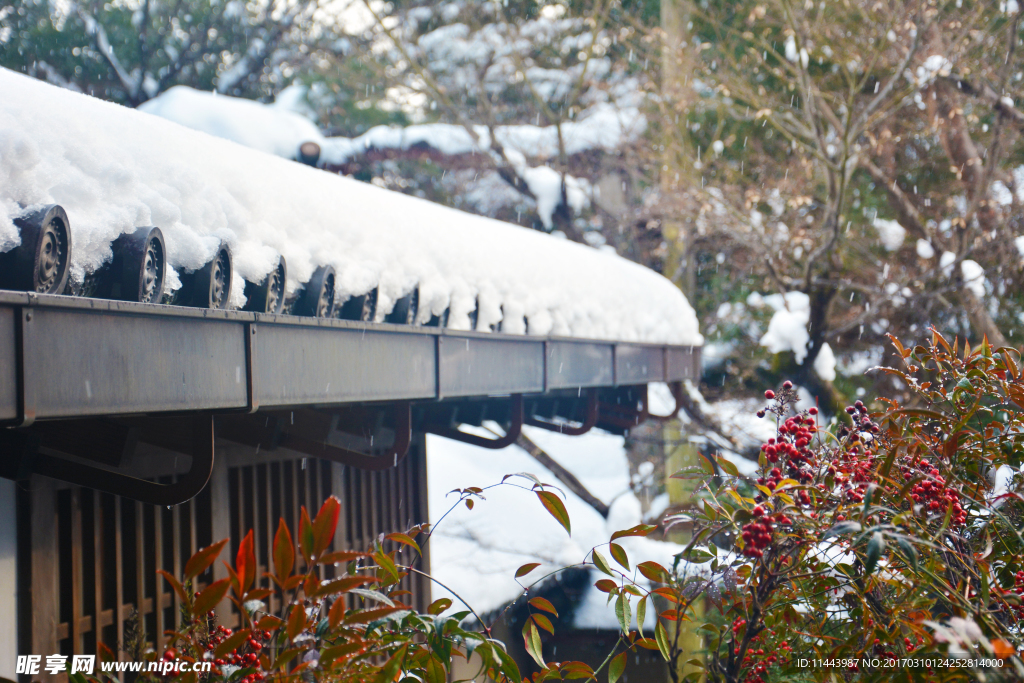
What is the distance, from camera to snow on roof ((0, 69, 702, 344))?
1.30 meters

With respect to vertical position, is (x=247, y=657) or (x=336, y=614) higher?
(x=336, y=614)

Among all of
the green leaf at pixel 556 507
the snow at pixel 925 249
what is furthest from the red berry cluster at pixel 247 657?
the snow at pixel 925 249

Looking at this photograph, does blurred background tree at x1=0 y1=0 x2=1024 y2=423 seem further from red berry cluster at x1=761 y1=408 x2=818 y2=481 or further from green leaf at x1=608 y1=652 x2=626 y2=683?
green leaf at x1=608 y1=652 x2=626 y2=683

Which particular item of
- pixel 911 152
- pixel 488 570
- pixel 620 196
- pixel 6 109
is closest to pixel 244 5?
pixel 620 196

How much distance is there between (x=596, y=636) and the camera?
6.84 metres

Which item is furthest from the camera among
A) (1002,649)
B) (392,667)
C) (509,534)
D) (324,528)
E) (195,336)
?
(509,534)

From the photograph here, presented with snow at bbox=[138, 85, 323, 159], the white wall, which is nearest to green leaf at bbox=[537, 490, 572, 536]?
the white wall

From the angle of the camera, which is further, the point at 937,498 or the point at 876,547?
the point at 937,498

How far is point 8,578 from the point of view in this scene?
213 centimetres

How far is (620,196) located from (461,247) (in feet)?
29.1

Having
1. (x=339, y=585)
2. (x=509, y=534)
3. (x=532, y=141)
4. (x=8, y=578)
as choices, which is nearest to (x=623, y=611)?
(x=339, y=585)

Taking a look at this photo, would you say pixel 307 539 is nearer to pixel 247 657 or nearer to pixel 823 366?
pixel 247 657

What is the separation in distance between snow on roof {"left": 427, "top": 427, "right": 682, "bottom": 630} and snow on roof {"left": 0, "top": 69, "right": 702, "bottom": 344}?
342cm

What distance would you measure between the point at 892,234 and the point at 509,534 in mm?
5989
